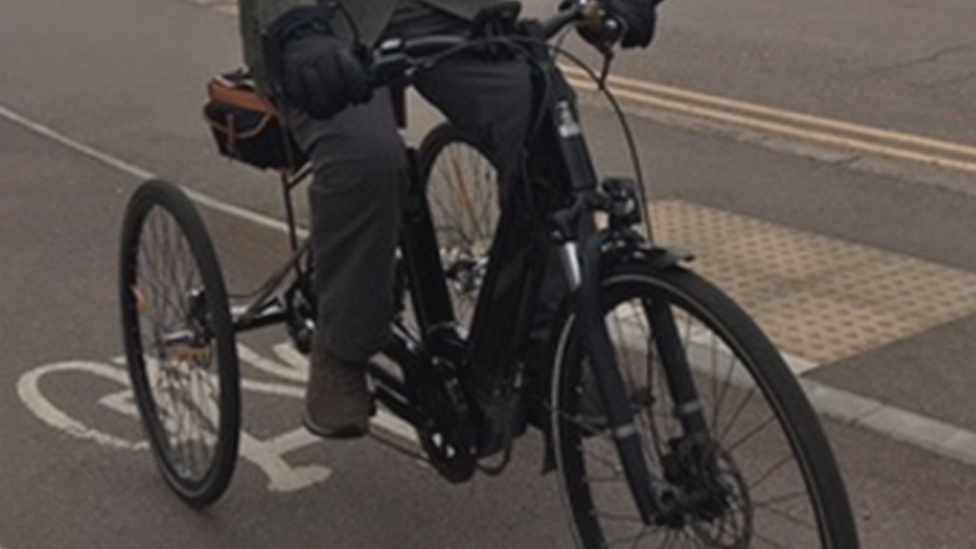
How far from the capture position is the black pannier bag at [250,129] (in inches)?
160

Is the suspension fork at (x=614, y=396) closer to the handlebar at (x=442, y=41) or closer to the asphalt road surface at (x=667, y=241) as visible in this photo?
the handlebar at (x=442, y=41)

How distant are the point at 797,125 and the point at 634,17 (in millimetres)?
5037

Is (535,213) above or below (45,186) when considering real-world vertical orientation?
above

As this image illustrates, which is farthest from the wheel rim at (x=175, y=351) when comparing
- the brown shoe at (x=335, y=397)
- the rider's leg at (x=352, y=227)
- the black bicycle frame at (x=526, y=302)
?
the rider's leg at (x=352, y=227)

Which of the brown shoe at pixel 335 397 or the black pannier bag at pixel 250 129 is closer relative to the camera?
the brown shoe at pixel 335 397

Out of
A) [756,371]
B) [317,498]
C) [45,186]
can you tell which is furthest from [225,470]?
[45,186]

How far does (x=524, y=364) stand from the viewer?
367 cm

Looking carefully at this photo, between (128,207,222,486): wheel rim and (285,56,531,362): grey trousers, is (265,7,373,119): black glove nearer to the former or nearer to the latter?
(285,56,531,362): grey trousers

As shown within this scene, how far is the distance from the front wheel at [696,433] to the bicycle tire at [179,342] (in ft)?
3.35

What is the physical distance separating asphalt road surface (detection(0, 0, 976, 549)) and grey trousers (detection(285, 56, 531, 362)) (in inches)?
32.3

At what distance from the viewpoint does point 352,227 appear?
361cm

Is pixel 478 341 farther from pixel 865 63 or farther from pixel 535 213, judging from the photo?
pixel 865 63

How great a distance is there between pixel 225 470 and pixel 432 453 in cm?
63

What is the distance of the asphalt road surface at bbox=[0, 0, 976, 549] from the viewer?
4410mm
